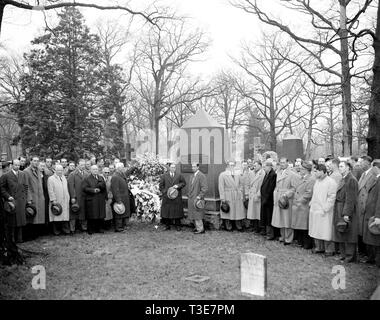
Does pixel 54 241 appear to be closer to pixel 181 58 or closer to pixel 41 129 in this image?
pixel 41 129

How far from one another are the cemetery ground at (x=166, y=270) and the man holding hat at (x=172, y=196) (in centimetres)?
107

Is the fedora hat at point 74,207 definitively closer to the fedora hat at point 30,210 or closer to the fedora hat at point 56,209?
the fedora hat at point 56,209

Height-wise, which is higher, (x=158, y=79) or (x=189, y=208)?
(x=158, y=79)

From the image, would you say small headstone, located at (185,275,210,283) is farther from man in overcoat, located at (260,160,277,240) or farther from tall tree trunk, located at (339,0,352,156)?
tall tree trunk, located at (339,0,352,156)

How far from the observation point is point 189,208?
1086cm

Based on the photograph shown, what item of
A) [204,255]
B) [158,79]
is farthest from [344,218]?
[158,79]

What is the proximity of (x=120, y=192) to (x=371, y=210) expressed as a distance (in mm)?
6679

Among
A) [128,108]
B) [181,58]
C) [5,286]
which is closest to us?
[5,286]

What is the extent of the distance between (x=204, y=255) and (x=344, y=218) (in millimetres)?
2948

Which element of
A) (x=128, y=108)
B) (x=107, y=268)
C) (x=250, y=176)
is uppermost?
(x=128, y=108)

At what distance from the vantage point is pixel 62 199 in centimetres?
1037

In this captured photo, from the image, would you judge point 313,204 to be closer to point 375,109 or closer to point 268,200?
point 268,200

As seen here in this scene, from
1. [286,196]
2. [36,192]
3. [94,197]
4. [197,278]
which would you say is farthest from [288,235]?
[36,192]

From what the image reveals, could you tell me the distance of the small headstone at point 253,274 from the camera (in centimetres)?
533
